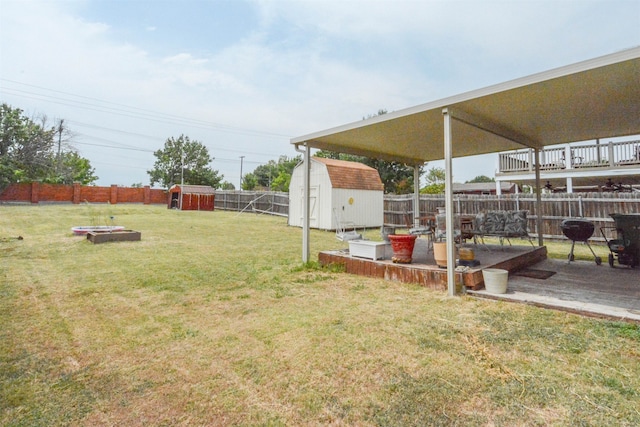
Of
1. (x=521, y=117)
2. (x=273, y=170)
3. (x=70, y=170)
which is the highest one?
(x=273, y=170)

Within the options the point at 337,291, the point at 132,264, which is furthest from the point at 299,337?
the point at 132,264

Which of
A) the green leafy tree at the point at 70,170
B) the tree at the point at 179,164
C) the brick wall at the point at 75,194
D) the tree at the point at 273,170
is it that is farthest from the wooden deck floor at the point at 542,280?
the tree at the point at 179,164

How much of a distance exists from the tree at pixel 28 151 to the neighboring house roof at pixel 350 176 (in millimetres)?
23277

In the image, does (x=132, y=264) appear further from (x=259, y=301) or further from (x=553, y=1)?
(x=553, y=1)

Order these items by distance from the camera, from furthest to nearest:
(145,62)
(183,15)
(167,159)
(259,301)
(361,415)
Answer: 1. (167,159)
2. (145,62)
3. (183,15)
4. (259,301)
5. (361,415)

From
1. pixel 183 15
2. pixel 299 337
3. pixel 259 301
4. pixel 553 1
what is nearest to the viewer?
pixel 299 337

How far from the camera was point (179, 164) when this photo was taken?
36500 mm

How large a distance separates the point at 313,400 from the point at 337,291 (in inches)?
95.7

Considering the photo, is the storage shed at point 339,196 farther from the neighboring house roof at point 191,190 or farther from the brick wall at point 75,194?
the brick wall at point 75,194

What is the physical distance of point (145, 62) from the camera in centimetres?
1295

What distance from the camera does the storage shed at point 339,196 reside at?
12.4 metres

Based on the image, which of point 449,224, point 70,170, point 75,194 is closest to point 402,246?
point 449,224

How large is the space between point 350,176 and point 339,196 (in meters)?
1.25

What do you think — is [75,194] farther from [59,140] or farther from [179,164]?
[179,164]
